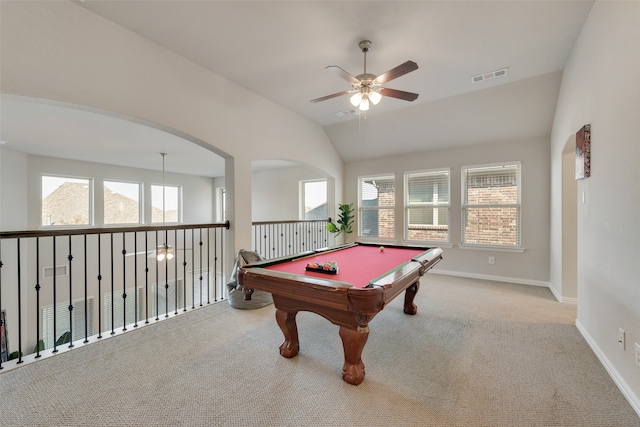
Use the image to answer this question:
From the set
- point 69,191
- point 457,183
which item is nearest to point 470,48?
point 457,183

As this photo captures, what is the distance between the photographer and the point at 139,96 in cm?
260

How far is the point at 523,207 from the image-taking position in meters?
4.41

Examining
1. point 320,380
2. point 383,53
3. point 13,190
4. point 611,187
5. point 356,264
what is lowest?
point 320,380

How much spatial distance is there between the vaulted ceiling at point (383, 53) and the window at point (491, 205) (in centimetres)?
60

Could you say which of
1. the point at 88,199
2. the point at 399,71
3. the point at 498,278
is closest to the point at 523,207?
the point at 498,278

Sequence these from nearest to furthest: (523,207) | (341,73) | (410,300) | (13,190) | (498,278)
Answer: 1. (341,73)
2. (410,300)
3. (523,207)
4. (498,278)
5. (13,190)

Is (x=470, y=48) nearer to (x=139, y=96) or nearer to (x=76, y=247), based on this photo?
(x=139, y=96)

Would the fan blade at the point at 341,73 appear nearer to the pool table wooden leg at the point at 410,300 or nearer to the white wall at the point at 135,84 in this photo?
the white wall at the point at 135,84

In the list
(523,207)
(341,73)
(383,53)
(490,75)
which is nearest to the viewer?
(341,73)

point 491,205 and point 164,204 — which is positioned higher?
point 164,204

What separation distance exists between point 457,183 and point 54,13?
18.4 ft

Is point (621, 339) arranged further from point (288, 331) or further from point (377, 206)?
point (377, 206)

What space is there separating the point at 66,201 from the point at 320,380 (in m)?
7.22

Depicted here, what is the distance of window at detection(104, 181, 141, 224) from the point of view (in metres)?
6.63
